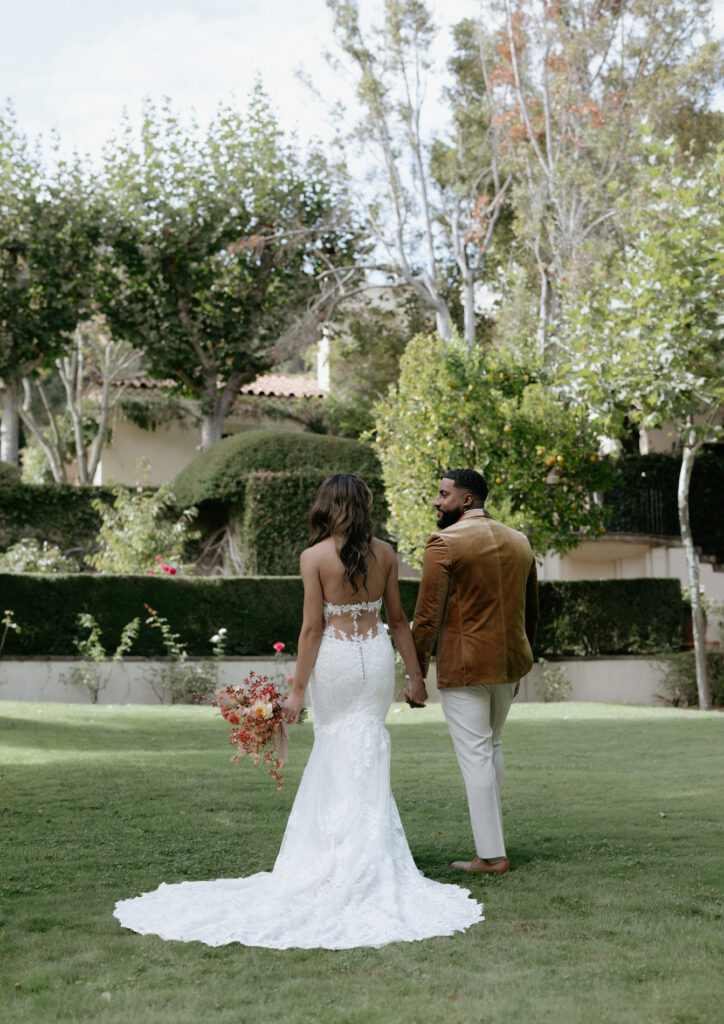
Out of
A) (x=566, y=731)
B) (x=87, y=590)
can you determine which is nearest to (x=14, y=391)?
(x=87, y=590)

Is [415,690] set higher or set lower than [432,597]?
lower

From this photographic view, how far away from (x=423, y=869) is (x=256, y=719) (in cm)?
123

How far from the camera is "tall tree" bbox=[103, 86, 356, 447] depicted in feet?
82.1

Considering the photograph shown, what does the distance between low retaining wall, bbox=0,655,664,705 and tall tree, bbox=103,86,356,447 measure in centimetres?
1061

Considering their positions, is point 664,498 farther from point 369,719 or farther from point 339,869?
point 339,869

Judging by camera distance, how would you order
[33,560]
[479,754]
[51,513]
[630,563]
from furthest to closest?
[630,563]
[51,513]
[33,560]
[479,754]

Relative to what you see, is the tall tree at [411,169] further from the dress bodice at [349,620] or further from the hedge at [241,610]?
the dress bodice at [349,620]

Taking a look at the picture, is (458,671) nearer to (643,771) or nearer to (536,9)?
(643,771)

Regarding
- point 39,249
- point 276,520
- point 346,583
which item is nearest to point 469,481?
point 346,583

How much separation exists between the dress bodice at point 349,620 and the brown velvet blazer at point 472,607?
1.15ft

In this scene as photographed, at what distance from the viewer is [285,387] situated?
33.8 meters

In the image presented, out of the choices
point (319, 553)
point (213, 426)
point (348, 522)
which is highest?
point (213, 426)

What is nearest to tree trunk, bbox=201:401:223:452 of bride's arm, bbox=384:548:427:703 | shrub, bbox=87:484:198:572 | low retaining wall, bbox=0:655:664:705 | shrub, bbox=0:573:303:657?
shrub, bbox=87:484:198:572

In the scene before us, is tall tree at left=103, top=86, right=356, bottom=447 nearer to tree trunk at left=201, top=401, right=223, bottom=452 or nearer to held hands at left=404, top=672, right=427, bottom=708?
tree trunk at left=201, top=401, right=223, bottom=452
